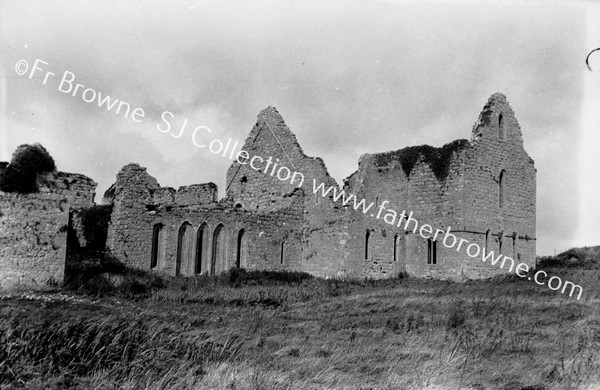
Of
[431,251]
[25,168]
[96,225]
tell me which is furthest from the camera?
[431,251]

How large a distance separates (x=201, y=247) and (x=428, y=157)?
11.0 metres

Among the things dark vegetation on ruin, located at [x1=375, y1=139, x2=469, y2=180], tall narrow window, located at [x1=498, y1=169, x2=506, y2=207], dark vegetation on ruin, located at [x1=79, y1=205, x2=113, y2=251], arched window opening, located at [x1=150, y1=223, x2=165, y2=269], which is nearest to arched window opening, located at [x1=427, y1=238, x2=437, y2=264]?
dark vegetation on ruin, located at [x1=375, y1=139, x2=469, y2=180]

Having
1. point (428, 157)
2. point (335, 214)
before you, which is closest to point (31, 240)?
point (335, 214)

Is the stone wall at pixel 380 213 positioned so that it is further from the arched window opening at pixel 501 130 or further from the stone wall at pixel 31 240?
the stone wall at pixel 31 240

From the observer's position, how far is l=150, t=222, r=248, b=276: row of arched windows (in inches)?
874

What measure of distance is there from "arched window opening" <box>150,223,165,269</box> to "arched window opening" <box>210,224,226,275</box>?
2267 mm

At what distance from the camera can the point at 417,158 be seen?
2659 cm

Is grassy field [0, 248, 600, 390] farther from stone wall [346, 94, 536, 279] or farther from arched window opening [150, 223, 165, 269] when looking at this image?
stone wall [346, 94, 536, 279]

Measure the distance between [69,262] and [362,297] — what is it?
9920 millimetres

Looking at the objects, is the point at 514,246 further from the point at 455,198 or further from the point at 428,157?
the point at 428,157

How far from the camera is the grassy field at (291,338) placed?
7.40 meters

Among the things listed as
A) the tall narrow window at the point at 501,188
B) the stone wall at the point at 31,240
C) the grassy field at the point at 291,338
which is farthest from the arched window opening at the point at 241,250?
the tall narrow window at the point at 501,188

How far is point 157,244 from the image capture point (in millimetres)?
22234

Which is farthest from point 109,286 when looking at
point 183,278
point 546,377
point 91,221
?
point 546,377
